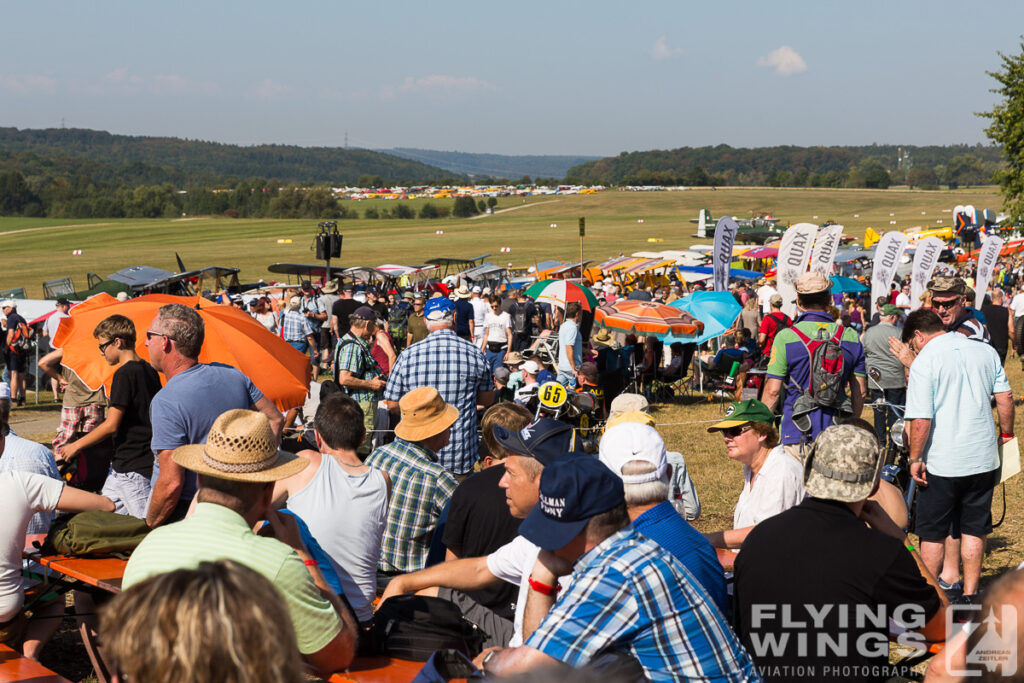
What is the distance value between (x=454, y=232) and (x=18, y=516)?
8117 centimetres

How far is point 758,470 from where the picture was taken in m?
4.62

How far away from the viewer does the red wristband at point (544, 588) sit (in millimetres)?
2863

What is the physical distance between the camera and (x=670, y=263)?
32.6 meters

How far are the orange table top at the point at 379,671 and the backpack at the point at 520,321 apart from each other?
13447mm

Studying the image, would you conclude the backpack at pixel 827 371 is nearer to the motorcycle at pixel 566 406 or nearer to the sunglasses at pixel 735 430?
the sunglasses at pixel 735 430

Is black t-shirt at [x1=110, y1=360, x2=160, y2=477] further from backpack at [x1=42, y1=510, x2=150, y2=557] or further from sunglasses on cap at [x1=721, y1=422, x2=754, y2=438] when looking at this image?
sunglasses on cap at [x1=721, y1=422, x2=754, y2=438]

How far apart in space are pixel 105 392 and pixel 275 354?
1.21m

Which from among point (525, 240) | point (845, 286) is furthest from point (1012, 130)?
point (525, 240)

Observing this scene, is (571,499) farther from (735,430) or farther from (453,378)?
(453,378)

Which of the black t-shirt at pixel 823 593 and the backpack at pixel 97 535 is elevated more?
the black t-shirt at pixel 823 593

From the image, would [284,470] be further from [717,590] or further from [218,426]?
→ [717,590]

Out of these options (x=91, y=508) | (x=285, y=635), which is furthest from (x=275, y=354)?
(x=285, y=635)

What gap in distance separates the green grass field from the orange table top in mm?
44115

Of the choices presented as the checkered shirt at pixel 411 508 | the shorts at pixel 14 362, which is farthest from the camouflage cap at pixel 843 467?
the shorts at pixel 14 362
